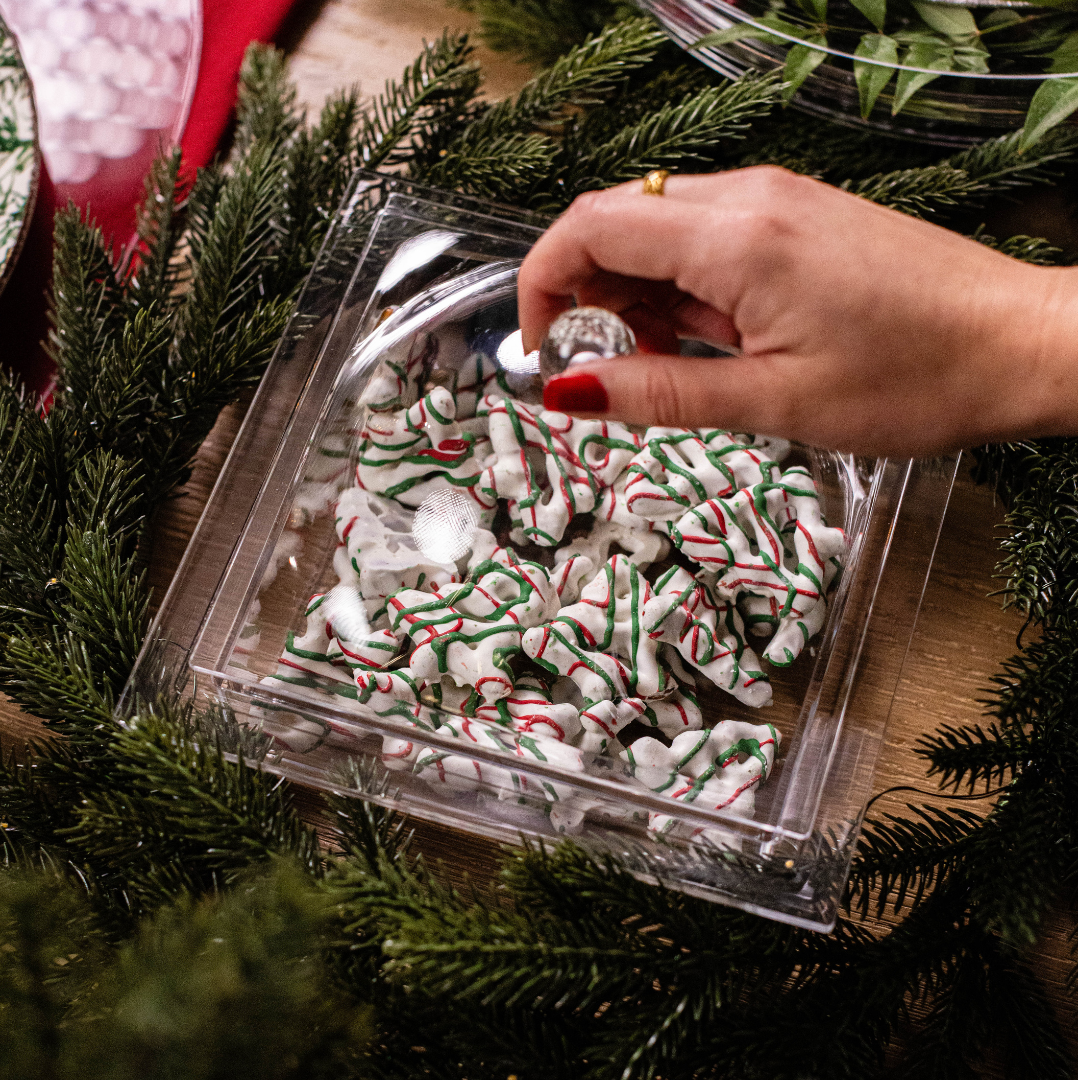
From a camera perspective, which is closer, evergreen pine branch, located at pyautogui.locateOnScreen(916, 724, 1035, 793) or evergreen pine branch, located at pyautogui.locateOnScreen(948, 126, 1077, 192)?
evergreen pine branch, located at pyautogui.locateOnScreen(916, 724, 1035, 793)

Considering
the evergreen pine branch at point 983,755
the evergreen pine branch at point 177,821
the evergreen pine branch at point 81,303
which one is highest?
the evergreen pine branch at point 81,303

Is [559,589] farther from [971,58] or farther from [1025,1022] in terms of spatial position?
[971,58]

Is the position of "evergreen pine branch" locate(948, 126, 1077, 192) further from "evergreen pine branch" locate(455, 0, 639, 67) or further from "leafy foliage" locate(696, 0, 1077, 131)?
"evergreen pine branch" locate(455, 0, 639, 67)

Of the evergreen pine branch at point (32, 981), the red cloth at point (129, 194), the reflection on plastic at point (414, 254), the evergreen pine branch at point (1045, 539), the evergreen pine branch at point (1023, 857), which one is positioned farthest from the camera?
the red cloth at point (129, 194)

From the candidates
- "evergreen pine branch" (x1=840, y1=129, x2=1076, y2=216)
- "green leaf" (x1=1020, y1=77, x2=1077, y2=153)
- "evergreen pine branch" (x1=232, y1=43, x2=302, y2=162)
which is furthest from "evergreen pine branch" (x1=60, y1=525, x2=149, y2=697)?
"green leaf" (x1=1020, y1=77, x2=1077, y2=153)

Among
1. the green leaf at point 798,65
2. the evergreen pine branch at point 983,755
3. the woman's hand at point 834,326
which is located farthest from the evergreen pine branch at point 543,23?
the evergreen pine branch at point 983,755

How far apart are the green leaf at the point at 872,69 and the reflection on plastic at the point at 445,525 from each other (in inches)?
16.6

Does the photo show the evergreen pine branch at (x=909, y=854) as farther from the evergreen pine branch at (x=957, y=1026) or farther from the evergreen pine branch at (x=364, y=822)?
the evergreen pine branch at (x=364, y=822)

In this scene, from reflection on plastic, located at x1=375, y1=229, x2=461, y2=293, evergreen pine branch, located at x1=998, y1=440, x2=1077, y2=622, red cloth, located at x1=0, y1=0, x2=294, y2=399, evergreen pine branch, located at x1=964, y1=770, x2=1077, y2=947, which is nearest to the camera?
evergreen pine branch, located at x1=964, y1=770, x2=1077, y2=947

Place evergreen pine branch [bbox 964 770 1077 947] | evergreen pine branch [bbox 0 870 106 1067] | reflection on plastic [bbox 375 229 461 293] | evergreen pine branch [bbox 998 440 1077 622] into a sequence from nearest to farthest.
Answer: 1. evergreen pine branch [bbox 0 870 106 1067]
2. evergreen pine branch [bbox 964 770 1077 947]
3. evergreen pine branch [bbox 998 440 1077 622]
4. reflection on plastic [bbox 375 229 461 293]

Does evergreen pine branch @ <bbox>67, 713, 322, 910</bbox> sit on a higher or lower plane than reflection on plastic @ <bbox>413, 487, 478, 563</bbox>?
lower

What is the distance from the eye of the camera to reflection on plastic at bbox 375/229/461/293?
662 millimetres

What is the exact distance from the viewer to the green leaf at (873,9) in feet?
2.27

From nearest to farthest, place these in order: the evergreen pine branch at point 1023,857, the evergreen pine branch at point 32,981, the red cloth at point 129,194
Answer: the evergreen pine branch at point 32,981 → the evergreen pine branch at point 1023,857 → the red cloth at point 129,194
